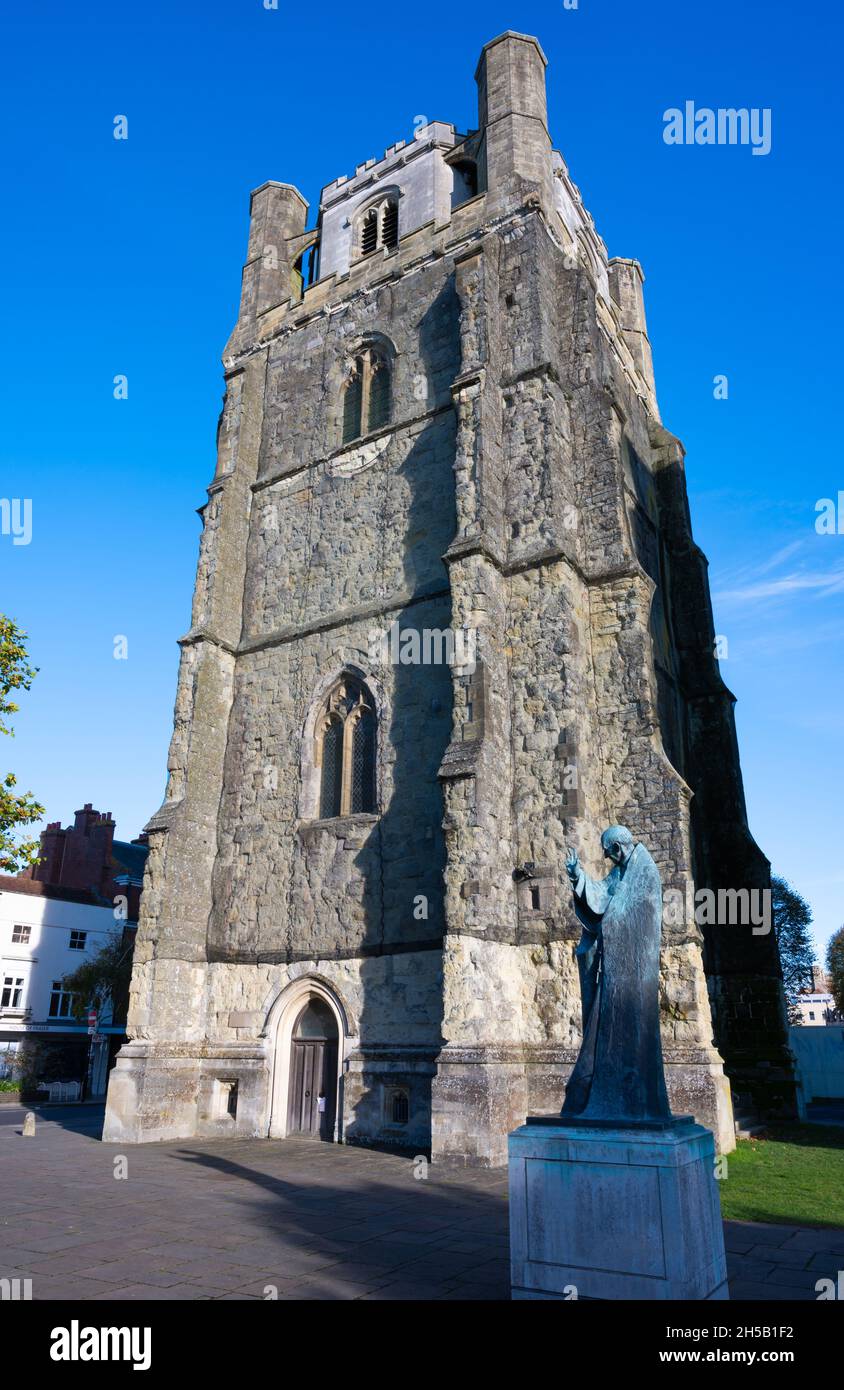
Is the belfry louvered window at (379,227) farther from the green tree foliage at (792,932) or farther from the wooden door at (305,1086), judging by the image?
the green tree foliage at (792,932)

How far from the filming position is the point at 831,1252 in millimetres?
6551

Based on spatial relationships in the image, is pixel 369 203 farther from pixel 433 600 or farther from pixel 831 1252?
pixel 831 1252

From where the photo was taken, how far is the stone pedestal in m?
4.53

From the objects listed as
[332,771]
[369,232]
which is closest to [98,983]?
[332,771]

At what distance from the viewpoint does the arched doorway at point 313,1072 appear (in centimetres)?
1412

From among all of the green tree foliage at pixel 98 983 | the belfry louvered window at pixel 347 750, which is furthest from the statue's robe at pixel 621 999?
the green tree foliage at pixel 98 983

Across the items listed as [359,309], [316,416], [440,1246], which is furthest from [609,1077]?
[359,309]

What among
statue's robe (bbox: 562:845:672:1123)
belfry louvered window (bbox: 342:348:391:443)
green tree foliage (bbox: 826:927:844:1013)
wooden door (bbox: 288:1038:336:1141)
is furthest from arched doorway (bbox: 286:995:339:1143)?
green tree foliage (bbox: 826:927:844:1013)

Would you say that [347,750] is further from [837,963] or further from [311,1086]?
[837,963]

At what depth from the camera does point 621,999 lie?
5340mm

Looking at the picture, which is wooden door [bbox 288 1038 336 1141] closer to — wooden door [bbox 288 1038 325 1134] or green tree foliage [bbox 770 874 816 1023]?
Answer: wooden door [bbox 288 1038 325 1134]

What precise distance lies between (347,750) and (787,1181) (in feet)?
29.9

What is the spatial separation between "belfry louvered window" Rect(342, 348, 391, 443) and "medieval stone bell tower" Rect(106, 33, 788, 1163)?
6 cm

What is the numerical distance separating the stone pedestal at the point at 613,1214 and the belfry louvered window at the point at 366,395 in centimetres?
1526
